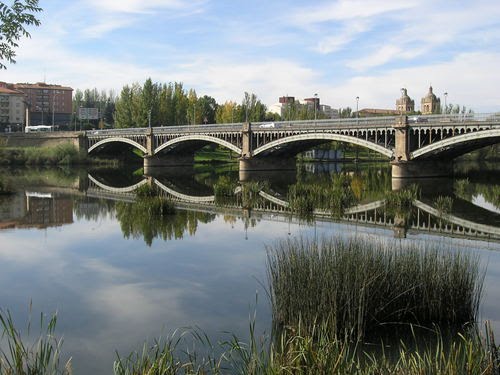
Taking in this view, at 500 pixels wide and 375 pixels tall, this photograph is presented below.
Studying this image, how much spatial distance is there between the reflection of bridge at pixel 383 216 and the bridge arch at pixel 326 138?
1609cm

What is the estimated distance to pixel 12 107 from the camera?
475 ft

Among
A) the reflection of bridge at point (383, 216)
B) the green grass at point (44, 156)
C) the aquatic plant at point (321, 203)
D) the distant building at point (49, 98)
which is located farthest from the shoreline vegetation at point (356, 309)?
the distant building at point (49, 98)

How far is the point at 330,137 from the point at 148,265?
38.2 metres

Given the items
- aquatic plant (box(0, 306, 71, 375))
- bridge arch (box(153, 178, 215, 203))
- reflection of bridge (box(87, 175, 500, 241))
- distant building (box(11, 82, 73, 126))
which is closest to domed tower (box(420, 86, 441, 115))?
distant building (box(11, 82, 73, 126))

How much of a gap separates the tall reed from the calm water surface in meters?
0.84

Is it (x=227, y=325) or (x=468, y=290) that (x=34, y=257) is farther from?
(x=468, y=290)

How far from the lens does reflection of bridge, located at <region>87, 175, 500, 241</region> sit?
71.6ft

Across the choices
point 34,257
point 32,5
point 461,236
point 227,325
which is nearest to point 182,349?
point 227,325

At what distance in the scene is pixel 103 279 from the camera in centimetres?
1484

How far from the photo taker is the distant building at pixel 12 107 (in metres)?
141

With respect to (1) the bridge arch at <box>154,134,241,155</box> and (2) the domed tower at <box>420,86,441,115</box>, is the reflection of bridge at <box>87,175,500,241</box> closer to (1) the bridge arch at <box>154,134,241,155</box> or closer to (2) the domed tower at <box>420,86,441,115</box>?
(1) the bridge arch at <box>154,134,241,155</box>

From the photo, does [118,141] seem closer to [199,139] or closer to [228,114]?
[199,139]

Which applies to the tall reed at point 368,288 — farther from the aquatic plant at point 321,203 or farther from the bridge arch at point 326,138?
the bridge arch at point 326,138

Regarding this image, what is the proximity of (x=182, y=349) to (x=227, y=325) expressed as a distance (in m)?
1.48
